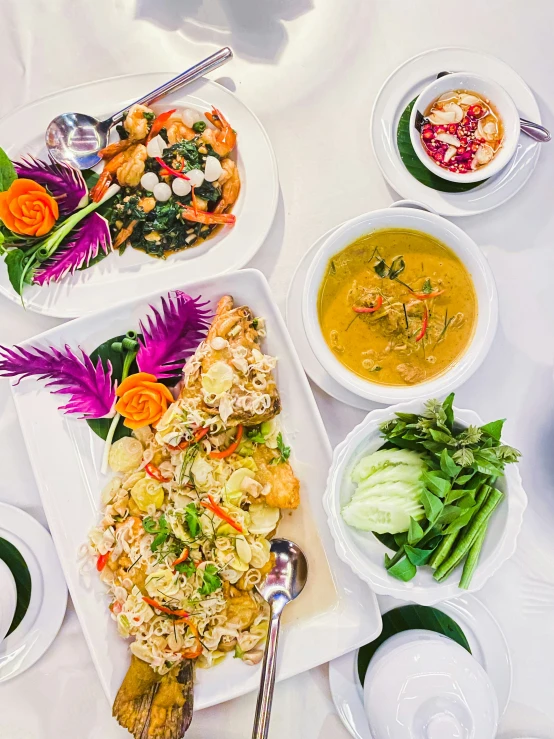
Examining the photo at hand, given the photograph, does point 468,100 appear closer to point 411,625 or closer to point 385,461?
point 385,461

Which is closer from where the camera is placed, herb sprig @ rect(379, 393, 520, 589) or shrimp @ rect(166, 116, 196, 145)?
herb sprig @ rect(379, 393, 520, 589)

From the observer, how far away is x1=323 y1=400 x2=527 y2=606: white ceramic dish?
1.76 meters

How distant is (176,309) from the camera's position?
2.08 metres

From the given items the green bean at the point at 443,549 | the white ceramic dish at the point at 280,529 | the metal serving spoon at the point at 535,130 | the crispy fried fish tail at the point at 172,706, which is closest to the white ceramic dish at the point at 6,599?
the white ceramic dish at the point at 280,529

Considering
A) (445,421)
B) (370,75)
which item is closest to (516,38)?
(370,75)

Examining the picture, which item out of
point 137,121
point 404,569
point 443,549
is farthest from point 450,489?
point 137,121

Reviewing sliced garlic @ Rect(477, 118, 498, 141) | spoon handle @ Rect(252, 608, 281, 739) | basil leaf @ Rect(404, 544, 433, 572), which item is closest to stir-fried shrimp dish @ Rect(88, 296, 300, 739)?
spoon handle @ Rect(252, 608, 281, 739)

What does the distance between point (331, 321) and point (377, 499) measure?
0.70m

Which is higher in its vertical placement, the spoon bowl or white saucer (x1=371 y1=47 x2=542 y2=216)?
white saucer (x1=371 y1=47 x2=542 y2=216)

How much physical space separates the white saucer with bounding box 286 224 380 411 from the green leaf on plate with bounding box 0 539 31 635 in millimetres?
1388

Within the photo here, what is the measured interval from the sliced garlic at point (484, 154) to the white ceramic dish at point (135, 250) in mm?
789

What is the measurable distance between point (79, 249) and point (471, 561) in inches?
74.0

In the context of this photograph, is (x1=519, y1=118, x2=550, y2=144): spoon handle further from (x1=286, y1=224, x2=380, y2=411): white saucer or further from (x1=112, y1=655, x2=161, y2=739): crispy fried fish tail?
(x1=112, y1=655, x2=161, y2=739): crispy fried fish tail

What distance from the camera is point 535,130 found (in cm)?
208
